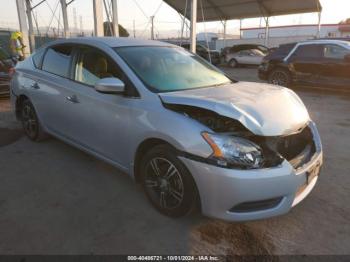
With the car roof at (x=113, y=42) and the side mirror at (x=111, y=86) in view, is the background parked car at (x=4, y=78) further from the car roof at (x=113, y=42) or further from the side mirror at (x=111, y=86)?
the side mirror at (x=111, y=86)

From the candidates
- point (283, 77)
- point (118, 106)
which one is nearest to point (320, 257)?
point (118, 106)

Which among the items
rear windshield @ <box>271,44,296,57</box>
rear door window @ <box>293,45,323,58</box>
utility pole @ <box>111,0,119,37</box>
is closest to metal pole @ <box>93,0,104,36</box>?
utility pole @ <box>111,0,119,37</box>

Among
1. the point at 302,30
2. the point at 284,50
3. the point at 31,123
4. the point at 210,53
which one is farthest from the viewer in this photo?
the point at 302,30

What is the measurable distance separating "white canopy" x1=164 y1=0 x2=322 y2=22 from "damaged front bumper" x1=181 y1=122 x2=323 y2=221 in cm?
1871

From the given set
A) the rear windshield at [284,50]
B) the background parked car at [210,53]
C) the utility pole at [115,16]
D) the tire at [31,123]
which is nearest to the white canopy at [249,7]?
the background parked car at [210,53]

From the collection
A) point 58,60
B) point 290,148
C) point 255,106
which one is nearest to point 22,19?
point 58,60

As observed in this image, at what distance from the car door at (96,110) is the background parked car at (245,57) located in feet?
58.2

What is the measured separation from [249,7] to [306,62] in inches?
561

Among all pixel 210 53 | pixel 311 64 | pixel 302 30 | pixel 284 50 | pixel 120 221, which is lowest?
pixel 120 221

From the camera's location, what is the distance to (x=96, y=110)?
Result: 332 centimetres

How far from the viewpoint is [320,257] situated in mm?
2359

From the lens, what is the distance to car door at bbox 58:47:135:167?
3074mm

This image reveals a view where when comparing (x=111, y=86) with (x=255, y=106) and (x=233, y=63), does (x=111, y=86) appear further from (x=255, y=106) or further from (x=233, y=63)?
(x=233, y=63)

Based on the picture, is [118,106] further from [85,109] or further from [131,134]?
[85,109]
